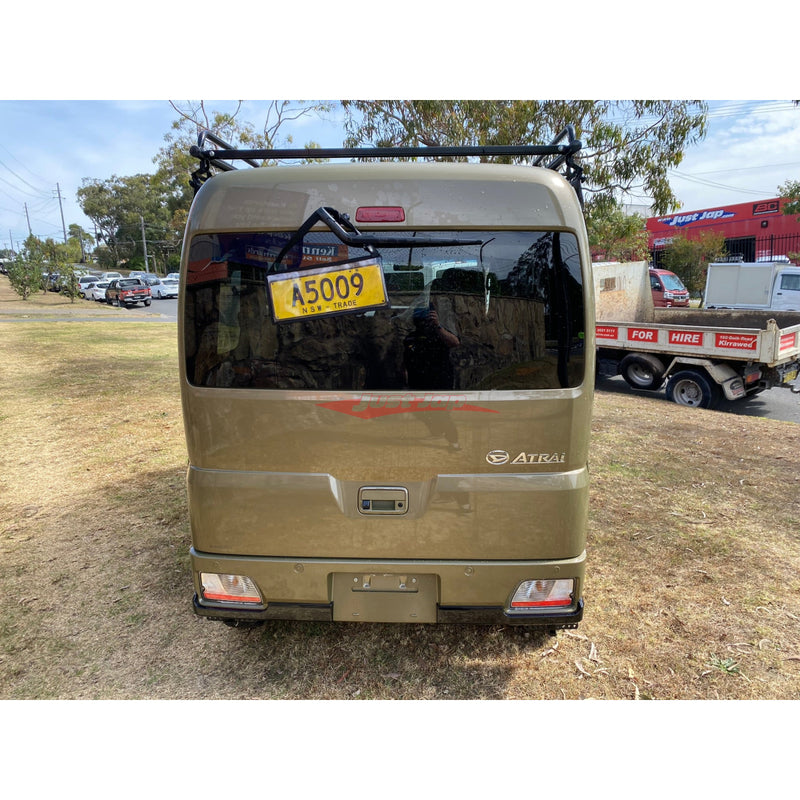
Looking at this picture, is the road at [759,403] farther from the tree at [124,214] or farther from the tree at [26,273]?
the tree at [124,214]

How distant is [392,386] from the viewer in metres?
2.52

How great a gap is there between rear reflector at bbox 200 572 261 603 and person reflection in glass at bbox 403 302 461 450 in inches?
46.8

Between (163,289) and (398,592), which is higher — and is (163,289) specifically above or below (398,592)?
below

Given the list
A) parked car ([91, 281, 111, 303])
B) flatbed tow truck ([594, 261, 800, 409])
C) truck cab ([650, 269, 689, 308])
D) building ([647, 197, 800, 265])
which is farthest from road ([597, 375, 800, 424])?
parked car ([91, 281, 111, 303])

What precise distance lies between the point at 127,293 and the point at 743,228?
35.6m

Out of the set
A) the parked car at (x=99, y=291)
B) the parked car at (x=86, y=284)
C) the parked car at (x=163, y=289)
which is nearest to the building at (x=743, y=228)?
the parked car at (x=163, y=289)

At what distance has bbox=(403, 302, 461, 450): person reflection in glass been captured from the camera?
2488 mm

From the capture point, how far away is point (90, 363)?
12570 mm

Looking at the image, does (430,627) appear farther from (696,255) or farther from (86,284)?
(86,284)

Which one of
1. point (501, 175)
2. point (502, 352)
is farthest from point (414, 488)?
point (501, 175)

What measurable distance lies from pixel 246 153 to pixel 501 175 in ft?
4.32

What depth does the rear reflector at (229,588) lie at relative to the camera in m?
2.73

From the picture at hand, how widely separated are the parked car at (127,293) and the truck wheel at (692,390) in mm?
33790

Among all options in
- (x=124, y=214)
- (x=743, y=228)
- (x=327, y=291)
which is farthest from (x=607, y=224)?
(x=124, y=214)
